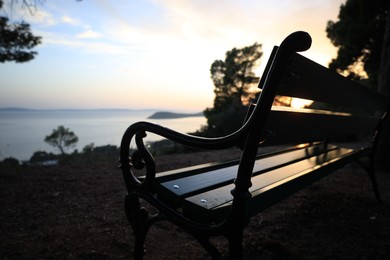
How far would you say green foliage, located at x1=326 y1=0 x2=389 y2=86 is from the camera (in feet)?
29.5

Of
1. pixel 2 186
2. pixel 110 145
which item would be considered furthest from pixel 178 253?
pixel 110 145

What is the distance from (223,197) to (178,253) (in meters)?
1.04

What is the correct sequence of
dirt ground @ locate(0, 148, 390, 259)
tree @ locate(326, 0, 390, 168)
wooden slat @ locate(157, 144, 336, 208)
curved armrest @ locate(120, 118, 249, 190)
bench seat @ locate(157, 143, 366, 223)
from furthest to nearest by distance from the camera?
tree @ locate(326, 0, 390, 168) → dirt ground @ locate(0, 148, 390, 259) → wooden slat @ locate(157, 144, 336, 208) → bench seat @ locate(157, 143, 366, 223) → curved armrest @ locate(120, 118, 249, 190)

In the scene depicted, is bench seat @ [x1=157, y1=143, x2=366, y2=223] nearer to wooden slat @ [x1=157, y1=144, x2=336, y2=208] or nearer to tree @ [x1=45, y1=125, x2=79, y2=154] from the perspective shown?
wooden slat @ [x1=157, y1=144, x2=336, y2=208]

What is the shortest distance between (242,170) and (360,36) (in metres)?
10.5

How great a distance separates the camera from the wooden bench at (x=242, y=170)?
3.36 ft

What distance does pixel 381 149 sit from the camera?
18.2 ft

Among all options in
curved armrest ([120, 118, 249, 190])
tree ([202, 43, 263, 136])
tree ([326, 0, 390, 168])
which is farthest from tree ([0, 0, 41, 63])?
tree ([202, 43, 263, 136])

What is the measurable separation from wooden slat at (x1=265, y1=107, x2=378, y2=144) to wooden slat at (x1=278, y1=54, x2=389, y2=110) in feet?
0.32

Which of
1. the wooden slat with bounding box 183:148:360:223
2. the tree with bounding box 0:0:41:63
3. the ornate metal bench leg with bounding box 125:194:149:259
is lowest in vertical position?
the ornate metal bench leg with bounding box 125:194:149:259

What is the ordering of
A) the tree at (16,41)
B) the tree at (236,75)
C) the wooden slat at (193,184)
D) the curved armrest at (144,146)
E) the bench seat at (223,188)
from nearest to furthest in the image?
the curved armrest at (144,146), the bench seat at (223,188), the wooden slat at (193,184), the tree at (16,41), the tree at (236,75)

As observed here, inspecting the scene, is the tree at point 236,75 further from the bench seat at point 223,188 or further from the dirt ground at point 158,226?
the bench seat at point 223,188

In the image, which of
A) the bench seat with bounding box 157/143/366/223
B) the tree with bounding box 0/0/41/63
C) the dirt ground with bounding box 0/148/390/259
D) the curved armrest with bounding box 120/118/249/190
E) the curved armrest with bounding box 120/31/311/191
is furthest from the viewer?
the tree with bounding box 0/0/41/63

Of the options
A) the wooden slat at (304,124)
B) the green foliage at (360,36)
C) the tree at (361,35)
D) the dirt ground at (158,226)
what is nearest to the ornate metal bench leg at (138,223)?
the dirt ground at (158,226)
